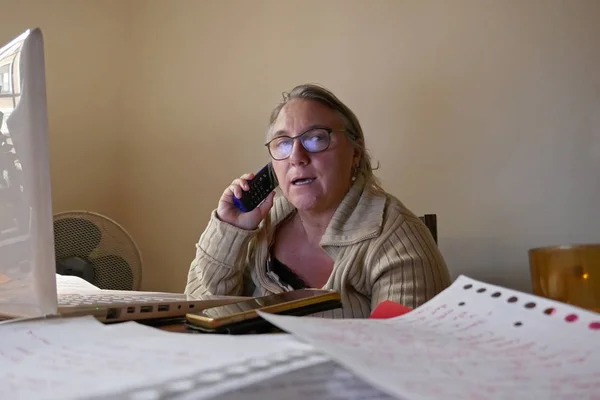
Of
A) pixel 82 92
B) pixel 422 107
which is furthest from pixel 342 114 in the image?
pixel 82 92

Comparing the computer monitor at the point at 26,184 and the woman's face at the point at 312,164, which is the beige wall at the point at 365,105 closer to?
the woman's face at the point at 312,164

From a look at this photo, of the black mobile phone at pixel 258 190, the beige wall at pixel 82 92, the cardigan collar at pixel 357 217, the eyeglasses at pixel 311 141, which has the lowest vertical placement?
the cardigan collar at pixel 357 217

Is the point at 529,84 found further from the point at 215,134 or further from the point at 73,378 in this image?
the point at 73,378

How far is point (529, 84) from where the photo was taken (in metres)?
1.26

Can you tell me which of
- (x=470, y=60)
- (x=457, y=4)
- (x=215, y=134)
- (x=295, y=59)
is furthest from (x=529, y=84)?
(x=215, y=134)

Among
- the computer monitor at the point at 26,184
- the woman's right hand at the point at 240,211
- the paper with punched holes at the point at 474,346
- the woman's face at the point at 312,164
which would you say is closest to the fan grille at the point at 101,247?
the woman's right hand at the point at 240,211

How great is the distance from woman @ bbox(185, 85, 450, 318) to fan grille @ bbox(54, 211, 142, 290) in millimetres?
357

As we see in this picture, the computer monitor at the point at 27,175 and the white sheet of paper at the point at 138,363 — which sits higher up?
the computer monitor at the point at 27,175

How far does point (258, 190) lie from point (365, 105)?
511 mm

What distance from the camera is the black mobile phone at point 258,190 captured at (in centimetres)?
112

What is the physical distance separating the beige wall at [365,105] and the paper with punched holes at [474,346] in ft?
3.19

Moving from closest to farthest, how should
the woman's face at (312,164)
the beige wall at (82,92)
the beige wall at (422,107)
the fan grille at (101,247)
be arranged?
the woman's face at (312,164) → the beige wall at (422,107) → the fan grille at (101,247) → the beige wall at (82,92)

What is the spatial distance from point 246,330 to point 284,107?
29.8 inches

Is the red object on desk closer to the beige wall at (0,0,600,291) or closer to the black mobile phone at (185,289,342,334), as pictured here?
the black mobile phone at (185,289,342,334)
